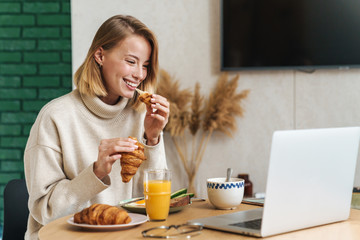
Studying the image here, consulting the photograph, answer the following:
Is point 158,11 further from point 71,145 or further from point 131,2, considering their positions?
point 71,145

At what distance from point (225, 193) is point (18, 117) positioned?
273 cm

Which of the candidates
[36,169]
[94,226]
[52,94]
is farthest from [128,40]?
[52,94]

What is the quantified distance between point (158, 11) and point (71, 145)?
5.62 ft

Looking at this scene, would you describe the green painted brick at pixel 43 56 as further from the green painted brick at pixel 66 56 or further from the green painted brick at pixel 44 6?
the green painted brick at pixel 44 6

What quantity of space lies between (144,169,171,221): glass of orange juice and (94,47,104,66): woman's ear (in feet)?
2.26

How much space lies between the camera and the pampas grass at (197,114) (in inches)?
120

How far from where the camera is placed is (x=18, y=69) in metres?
3.72

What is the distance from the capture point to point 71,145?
1.67 metres

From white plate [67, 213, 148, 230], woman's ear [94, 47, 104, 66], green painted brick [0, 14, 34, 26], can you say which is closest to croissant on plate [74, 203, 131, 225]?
white plate [67, 213, 148, 230]

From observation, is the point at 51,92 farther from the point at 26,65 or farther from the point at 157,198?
the point at 157,198

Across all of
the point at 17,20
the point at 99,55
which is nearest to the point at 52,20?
the point at 17,20

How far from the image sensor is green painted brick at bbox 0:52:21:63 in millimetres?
3719

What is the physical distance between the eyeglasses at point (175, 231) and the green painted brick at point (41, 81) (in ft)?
9.05

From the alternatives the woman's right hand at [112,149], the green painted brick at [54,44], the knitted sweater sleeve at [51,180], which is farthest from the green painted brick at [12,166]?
the woman's right hand at [112,149]
